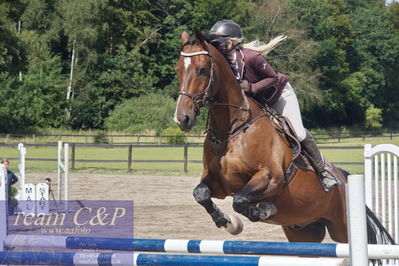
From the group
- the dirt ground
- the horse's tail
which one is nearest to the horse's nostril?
the horse's tail

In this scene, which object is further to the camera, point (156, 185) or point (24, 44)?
point (24, 44)

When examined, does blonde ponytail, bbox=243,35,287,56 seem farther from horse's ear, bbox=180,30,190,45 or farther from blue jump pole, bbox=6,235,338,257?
blue jump pole, bbox=6,235,338,257

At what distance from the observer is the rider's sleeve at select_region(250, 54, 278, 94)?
185 inches

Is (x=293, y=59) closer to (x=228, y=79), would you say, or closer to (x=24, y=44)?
(x=24, y=44)

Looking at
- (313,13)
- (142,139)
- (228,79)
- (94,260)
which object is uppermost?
(313,13)

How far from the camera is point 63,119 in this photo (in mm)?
39656

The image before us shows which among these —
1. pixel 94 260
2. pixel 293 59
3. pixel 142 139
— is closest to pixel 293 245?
pixel 94 260

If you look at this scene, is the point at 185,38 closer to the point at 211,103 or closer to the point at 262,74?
the point at 211,103

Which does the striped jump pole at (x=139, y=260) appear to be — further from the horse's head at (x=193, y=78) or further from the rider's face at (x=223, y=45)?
the rider's face at (x=223, y=45)

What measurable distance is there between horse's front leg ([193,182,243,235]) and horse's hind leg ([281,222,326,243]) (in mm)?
844

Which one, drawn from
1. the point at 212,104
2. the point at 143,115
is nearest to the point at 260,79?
the point at 212,104

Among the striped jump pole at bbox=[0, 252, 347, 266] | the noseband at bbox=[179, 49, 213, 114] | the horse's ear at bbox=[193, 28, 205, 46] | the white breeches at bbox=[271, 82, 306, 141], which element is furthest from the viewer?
the white breeches at bbox=[271, 82, 306, 141]

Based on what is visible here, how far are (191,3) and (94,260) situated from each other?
48.0 metres

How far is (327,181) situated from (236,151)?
95cm
